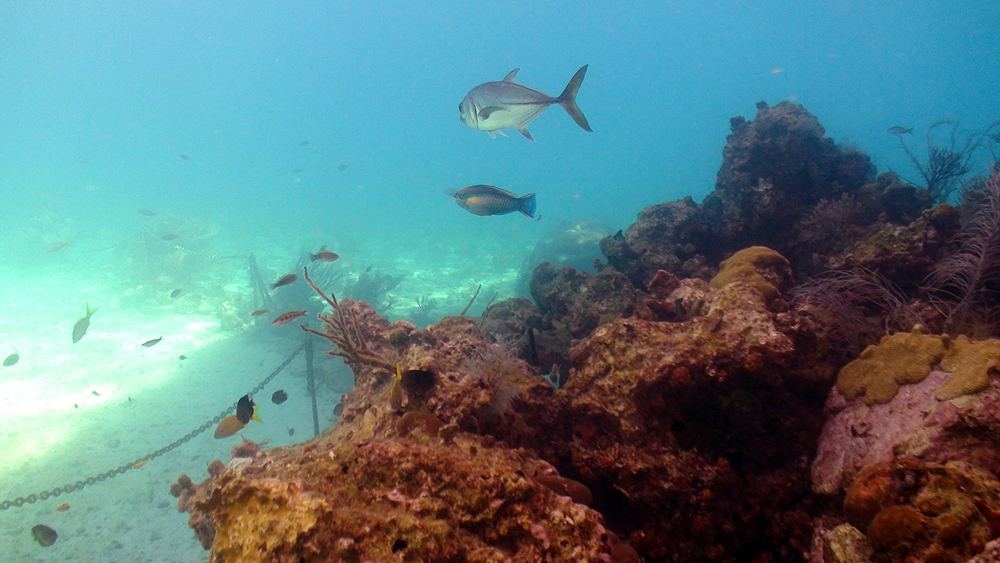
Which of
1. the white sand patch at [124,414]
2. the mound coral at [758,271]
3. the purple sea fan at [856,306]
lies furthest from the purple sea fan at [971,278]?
the white sand patch at [124,414]

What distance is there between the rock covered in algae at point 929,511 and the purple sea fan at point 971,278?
2.71 metres

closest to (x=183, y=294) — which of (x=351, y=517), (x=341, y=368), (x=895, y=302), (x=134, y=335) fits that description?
(x=134, y=335)

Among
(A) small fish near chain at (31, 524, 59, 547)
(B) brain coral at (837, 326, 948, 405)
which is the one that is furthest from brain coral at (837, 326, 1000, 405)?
(A) small fish near chain at (31, 524, 59, 547)

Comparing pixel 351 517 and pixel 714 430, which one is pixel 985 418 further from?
pixel 351 517

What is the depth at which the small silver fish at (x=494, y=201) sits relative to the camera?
4.32 m

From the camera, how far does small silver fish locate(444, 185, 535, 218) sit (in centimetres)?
432

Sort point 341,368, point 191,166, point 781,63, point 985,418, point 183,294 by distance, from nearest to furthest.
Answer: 1. point 985,418
2. point 341,368
3. point 183,294
4. point 191,166
5. point 781,63

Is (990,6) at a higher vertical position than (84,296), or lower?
higher

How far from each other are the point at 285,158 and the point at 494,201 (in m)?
133

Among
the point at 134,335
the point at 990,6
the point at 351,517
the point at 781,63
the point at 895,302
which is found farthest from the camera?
the point at 781,63

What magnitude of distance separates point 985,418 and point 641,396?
156 cm

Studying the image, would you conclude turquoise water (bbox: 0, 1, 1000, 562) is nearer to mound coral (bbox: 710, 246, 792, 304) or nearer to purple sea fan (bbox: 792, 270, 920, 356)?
purple sea fan (bbox: 792, 270, 920, 356)

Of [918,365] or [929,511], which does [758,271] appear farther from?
[929,511]

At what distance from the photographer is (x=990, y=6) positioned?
7256 centimetres
